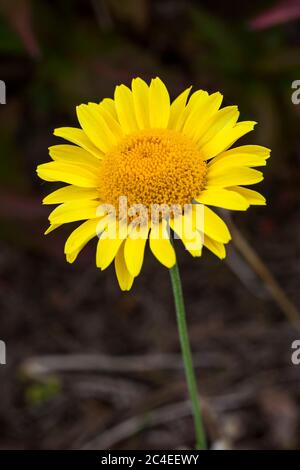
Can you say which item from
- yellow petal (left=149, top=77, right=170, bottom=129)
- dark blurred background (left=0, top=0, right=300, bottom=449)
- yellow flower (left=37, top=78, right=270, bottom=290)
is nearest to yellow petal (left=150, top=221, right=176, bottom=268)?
yellow flower (left=37, top=78, right=270, bottom=290)

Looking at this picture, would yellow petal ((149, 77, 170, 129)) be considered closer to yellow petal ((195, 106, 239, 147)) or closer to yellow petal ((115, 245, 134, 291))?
yellow petal ((195, 106, 239, 147))

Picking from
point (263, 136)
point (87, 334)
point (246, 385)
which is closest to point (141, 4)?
point (263, 136)

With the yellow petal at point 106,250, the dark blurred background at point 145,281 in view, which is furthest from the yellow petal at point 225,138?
the dark blurred background at point 145,281

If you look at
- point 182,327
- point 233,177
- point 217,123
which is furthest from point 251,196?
point 182,327

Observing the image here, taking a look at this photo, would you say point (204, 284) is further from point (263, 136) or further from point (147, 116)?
point (147, 116)

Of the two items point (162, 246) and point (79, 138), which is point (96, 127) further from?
point (162, 246)
